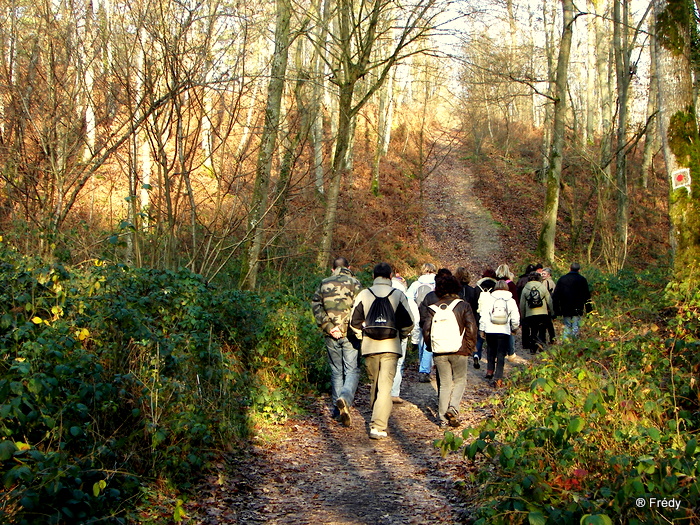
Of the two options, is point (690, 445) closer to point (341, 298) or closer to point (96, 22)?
point (341, 298)

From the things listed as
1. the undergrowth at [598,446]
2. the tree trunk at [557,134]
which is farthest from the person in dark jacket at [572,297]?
the tree trunk at [557,134]

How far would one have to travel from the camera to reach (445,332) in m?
8.23

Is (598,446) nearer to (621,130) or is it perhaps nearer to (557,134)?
(557,134)

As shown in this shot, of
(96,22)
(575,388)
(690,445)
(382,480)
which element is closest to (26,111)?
(96,22)

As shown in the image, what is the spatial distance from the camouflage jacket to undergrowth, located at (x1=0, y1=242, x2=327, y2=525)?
102 centimetres

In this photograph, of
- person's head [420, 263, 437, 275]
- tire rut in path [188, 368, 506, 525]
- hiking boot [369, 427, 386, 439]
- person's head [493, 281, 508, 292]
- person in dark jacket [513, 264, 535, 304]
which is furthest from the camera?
person in dark jacket [513, 264, 535, 304]

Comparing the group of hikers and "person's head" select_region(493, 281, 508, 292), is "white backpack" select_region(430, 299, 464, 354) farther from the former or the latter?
"person's head" select_region(493, 281, 508, 292)

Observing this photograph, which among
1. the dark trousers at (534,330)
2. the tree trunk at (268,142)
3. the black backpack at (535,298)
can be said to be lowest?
the dark trousers at (534,330)

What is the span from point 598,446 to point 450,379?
3.45 metres

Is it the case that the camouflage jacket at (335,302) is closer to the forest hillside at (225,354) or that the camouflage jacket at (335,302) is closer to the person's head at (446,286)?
the forest hillside at (225,354)

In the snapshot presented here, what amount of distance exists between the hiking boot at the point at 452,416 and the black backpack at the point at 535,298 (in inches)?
212

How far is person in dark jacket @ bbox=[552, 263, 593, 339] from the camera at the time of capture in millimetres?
12938

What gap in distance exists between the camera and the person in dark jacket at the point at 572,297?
12.9 meters

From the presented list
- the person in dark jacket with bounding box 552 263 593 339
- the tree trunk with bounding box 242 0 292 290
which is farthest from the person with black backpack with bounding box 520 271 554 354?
the tree trunk with bounding box 242 0 292 290
